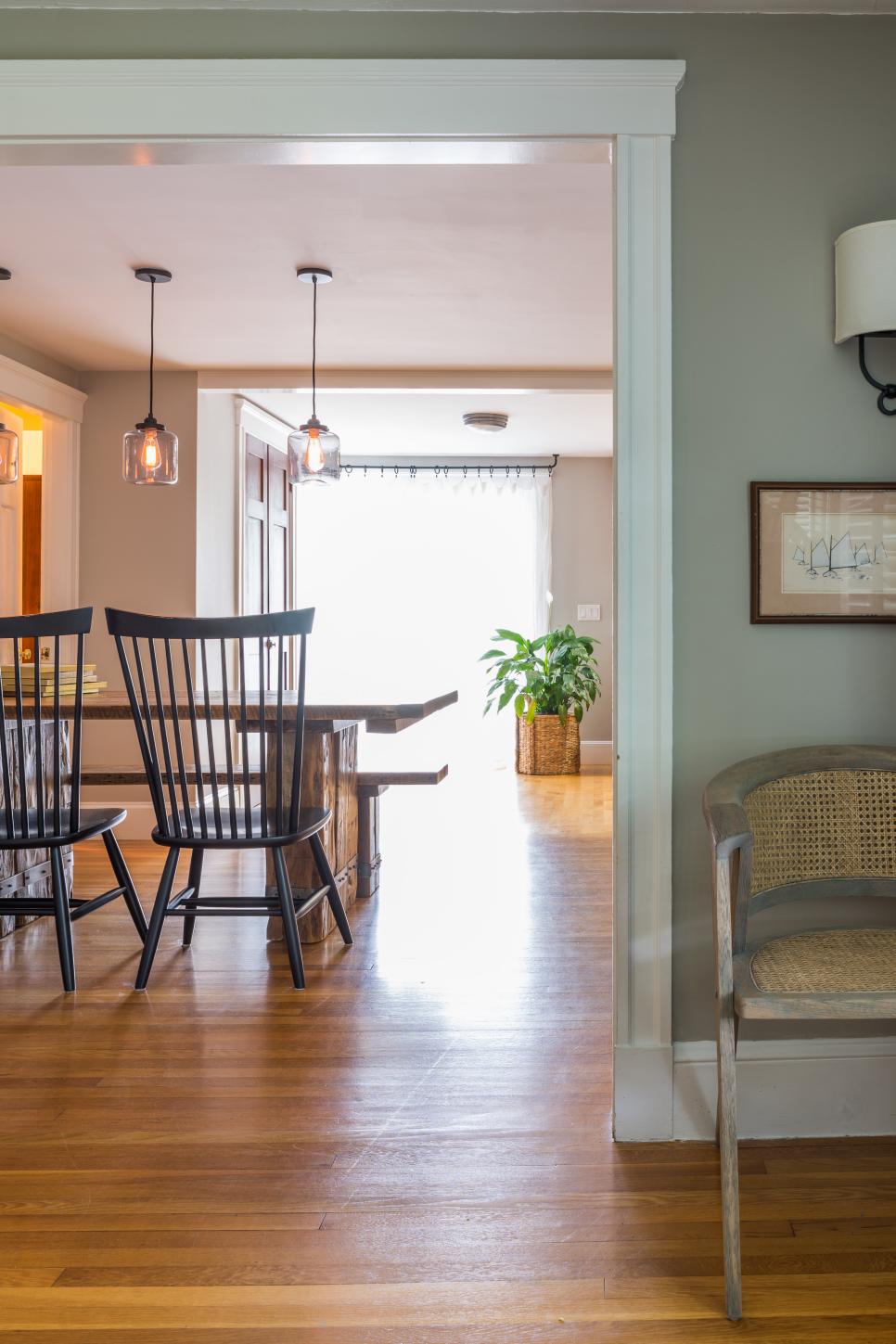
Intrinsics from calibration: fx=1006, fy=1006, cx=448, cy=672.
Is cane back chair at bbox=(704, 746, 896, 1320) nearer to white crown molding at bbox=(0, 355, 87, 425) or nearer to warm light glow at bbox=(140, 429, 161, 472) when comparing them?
warm light glow at bbox=(140, 429, 161, 472)

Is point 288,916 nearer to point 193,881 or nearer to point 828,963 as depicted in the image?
point 193,881

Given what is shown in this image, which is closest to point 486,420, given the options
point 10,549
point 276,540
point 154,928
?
point 276,540

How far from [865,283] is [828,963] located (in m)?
1.28

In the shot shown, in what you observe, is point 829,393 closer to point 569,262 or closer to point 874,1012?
point 874,1012

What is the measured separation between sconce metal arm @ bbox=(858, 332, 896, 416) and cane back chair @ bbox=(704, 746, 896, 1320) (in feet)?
2.32

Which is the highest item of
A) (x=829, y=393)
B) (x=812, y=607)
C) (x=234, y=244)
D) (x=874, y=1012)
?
(x=234, y=244)

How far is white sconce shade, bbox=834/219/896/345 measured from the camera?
1.92 metres

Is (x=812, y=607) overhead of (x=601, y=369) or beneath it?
beneath

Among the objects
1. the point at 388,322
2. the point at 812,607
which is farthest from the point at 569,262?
the point at 812,607

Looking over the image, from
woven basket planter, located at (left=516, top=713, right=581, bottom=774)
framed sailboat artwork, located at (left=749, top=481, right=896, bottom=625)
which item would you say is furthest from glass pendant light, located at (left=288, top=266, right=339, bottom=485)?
woven basket planter, located at (left=516, top=713, right=581, bottom=774)

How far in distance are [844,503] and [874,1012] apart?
3.39ft

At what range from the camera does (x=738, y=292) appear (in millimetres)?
2061

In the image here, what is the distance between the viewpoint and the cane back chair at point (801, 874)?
1.56 metres

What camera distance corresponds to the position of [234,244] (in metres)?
3.59
